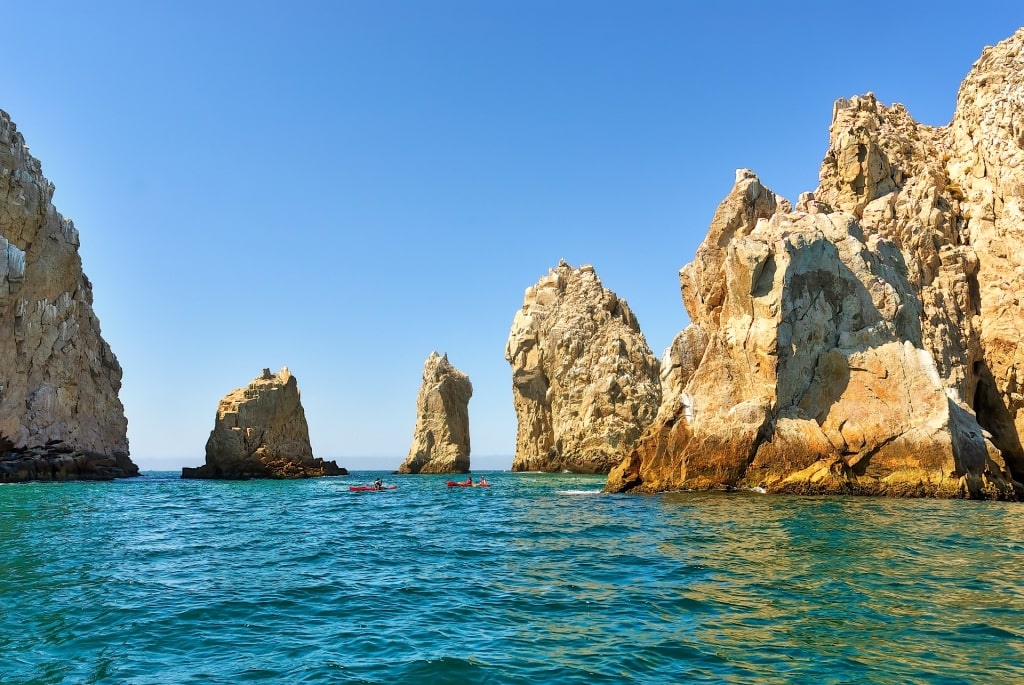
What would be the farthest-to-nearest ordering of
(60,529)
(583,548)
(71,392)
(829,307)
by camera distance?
(71,392) → (829,307) → (60,529) → (583,548)

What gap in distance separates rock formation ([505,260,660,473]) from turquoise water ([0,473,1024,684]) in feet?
178

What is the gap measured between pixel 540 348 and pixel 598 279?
11.8 meters

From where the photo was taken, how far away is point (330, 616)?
37.2ft

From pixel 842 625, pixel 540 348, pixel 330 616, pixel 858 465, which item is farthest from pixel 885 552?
pixel 540 348

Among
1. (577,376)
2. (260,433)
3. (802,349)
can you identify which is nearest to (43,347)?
(260,433)

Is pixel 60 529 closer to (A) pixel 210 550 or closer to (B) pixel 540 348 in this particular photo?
(A) pixel 210 550

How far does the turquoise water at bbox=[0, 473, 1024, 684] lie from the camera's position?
864 cm

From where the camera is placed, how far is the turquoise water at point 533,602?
28.3ft

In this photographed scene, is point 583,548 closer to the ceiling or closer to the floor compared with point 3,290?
closer to the floor

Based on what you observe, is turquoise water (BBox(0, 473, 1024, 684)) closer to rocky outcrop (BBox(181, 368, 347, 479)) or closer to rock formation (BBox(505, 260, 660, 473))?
rocky outcrop (BBox(181, 368, 347, 479))

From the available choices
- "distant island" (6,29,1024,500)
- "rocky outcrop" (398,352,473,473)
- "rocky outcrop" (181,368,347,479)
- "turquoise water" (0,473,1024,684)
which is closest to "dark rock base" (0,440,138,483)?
"distant island" (6,29,1024,500)

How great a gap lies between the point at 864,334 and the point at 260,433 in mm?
59132

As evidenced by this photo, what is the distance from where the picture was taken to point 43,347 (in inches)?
2591

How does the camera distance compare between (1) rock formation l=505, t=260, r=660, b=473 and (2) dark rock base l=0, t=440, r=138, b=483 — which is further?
(1) rock formation l=505, t=260, r=660, b=473
